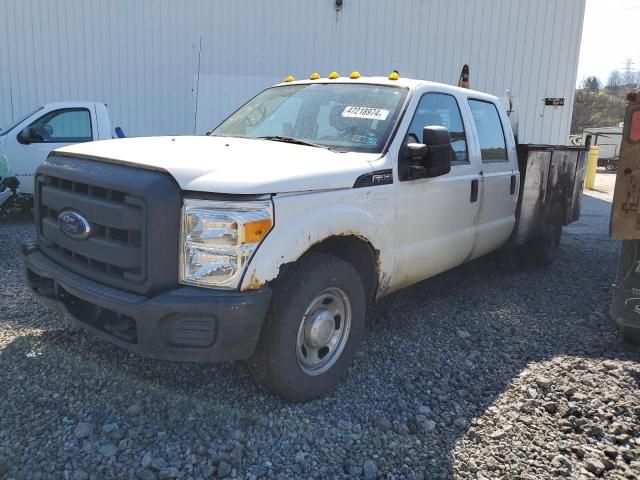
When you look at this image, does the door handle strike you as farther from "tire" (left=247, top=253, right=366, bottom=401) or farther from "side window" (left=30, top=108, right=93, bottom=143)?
"side window" (left=30, top=108, right=93, bottom=143)

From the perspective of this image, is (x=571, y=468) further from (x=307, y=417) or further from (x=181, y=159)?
(x=181, y=159)

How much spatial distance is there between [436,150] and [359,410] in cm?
168

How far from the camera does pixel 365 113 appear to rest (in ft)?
12.3

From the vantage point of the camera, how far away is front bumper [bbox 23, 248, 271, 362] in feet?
8.34

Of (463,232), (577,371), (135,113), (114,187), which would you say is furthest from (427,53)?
(114,187)

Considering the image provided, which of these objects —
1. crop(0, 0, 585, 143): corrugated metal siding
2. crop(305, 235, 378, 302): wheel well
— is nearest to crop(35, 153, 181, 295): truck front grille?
crop(305, 235, 378, 302): wheel well

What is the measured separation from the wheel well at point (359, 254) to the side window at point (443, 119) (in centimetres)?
88

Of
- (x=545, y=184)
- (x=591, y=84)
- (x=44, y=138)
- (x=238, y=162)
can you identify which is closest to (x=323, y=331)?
(x=238, y=162)

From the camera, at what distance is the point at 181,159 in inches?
110

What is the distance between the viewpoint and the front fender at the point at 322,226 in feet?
8.68

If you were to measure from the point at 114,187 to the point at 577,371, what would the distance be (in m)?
3.03

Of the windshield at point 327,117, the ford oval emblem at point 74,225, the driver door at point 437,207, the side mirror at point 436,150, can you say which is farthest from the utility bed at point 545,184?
the ford oval emblem at point 74,225

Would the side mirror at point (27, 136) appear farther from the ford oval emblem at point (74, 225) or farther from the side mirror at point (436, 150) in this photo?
the side mirror at point (436, 150)

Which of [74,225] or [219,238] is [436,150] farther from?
[74,225]
